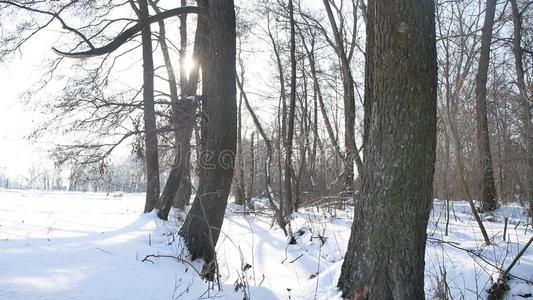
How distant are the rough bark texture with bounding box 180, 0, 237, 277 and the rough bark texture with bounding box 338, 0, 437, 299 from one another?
93.5 inches

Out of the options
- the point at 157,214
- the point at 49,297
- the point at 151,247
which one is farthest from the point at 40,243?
the point at 157,214

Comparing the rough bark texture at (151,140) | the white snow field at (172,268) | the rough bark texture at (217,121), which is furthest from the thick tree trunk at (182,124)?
the white snow field at (172,268)

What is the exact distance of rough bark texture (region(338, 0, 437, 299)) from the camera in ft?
9.42

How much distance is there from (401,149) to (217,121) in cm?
267

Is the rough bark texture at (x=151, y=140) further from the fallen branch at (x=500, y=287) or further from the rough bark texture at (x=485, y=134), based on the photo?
the fallen branch at (x=500, y=287)

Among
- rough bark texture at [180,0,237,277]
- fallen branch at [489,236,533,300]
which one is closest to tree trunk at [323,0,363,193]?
rough bark texture at [180,0,237,277]

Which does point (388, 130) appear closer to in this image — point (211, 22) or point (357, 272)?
point (357, 272)

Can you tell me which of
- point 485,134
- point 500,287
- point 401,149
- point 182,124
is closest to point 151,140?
point 182,124

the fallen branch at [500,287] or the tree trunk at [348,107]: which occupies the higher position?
the tree trunk at [348,107]

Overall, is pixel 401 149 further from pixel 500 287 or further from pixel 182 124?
pixel 182 124

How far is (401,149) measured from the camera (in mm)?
2887

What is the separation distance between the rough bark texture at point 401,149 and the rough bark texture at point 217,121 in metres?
2.37

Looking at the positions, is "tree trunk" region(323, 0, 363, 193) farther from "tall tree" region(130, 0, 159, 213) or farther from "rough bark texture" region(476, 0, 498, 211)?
"tall tree" region(130, 0, 159, 213)

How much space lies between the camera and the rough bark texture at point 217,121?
493cm
